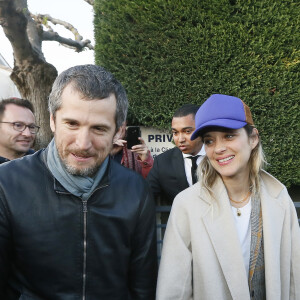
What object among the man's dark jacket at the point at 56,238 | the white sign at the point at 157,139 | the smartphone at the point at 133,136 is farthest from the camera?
the white sign at the point at 157,139

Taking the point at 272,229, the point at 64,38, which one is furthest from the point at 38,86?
the point at 272,229

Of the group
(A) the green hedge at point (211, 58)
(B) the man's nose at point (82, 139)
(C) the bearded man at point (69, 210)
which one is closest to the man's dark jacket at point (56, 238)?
(C) the bearded man at point (69, 210)

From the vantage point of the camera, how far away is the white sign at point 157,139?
507cm

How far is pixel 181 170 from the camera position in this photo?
10.3 feet

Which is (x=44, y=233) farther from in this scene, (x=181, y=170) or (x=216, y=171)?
(x=181, y=170)

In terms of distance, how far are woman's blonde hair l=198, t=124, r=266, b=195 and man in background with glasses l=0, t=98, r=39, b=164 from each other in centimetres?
188

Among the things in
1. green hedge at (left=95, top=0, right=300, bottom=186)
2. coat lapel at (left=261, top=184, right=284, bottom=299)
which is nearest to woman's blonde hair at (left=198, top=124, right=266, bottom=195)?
coat lapel at (left=261, top=184, right=284, bottom=299)

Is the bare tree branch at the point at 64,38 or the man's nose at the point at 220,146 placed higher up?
the bare tree branch at the point at 64,38

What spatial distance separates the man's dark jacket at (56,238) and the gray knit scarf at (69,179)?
3 cm

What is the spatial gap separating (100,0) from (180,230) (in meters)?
4.35

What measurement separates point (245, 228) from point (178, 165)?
1.19 metres

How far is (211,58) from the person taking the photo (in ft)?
15.8

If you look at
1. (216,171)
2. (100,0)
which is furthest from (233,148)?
(100,0)

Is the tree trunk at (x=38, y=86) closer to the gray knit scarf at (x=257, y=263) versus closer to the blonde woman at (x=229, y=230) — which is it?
the blonde woman at (x=229, y=230)
